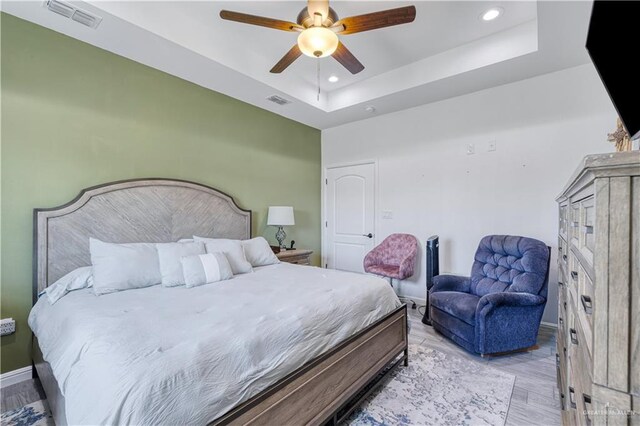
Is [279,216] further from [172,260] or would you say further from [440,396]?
[440,396]

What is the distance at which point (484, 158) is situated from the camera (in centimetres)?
Result: 367

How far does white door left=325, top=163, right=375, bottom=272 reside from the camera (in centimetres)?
480

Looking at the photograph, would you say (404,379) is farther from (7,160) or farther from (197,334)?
(7,160)

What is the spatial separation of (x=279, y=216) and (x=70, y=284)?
235 cm

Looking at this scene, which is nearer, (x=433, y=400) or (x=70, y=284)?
(x=433, y=400)

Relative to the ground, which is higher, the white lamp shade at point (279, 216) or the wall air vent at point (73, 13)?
the wall air vent at point (73, 13)

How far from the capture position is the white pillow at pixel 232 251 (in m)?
2.81

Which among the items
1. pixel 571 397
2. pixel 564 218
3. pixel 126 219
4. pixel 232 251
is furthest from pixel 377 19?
pixel 126 219

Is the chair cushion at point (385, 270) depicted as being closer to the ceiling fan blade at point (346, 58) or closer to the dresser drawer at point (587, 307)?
the ceiling fan blade at point (346, 58)

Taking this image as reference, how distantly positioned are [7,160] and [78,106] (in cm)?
70

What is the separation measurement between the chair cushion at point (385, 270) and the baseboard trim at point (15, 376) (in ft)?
11.5

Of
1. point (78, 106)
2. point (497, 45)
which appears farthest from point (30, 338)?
point (497, 45)

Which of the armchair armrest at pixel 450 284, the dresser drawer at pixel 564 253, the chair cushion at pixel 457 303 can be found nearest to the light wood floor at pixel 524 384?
the chair cushion at pixel 457 303

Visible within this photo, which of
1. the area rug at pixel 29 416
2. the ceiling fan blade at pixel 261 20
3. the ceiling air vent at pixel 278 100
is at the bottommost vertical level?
the area rug at pixel 29 416
